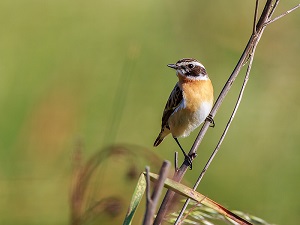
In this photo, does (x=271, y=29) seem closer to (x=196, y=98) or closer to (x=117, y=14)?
(x=117, y=14)

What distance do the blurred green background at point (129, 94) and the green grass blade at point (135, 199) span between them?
2439mm

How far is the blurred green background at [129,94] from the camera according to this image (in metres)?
4.36

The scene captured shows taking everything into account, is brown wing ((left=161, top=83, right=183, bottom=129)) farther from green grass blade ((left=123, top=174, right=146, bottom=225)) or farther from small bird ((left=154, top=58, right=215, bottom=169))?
green grass blade ((left=123, top=174, right=146, bottom=225))

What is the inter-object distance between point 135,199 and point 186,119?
41.9 inches

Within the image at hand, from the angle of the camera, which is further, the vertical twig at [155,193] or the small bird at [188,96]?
the small bird at [188,96]

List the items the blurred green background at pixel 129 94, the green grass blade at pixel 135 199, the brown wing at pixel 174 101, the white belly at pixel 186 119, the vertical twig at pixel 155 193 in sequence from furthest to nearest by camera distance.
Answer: the blurred green background at pixel 129 94 → the brown wing at pixel 174 101 → the white belly at pixel 186 119 → the green grass blade at pixel 135 199 → the vertical twig at pixel 155 193

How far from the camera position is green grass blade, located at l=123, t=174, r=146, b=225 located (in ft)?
4.69

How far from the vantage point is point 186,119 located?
2486 millimetres

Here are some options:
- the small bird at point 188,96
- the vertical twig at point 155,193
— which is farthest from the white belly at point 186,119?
the vertical twig at point 155,193

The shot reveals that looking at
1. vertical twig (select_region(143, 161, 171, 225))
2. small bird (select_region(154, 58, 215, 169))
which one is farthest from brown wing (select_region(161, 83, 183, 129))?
vertical twig (select_region(143, 161, 171, 225))

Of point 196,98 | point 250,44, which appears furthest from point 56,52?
point 250,44

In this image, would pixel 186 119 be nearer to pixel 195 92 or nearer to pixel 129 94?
pixel 195 92

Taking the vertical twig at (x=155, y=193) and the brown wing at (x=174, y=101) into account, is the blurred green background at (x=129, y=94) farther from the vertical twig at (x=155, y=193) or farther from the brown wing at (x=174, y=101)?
the vertical twig at (x=155, y=193)

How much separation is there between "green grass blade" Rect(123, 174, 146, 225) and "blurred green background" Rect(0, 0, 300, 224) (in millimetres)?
2439
